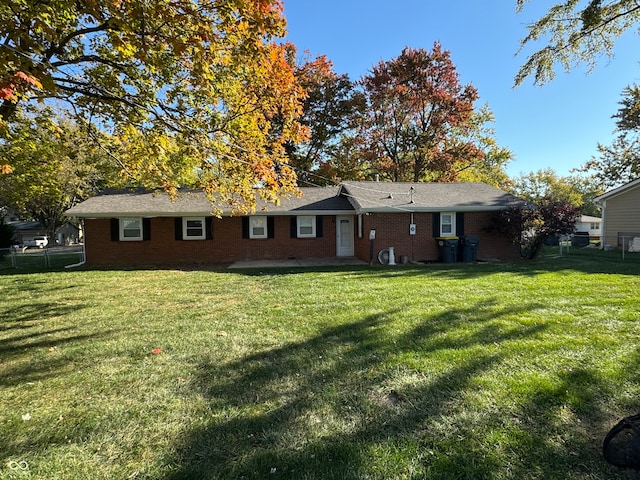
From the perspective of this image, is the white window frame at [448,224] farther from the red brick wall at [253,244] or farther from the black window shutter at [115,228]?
the black window shutter at [115,228]

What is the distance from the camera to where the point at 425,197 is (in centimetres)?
1504

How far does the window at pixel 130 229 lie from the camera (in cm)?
1462

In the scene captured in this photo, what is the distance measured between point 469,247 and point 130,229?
13771 mm

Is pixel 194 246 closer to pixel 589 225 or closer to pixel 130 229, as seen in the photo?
pixel 130 229

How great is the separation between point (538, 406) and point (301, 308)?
13.8 ft

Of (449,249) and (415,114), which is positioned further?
(415,114)

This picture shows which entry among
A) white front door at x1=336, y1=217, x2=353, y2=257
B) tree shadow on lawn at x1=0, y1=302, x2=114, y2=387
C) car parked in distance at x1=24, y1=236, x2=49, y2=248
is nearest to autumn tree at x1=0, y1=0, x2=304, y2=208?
tree shadow on lawn at x1=0, y1=302, x2=114, y2=387

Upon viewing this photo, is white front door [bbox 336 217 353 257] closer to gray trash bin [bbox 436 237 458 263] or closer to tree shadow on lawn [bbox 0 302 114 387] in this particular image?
gray trash bin [bbox 436 237 458 263]

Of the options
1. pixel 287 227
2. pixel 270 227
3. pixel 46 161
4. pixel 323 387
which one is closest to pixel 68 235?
pixel 46 161

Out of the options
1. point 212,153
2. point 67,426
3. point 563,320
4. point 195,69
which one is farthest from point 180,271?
point 563,320

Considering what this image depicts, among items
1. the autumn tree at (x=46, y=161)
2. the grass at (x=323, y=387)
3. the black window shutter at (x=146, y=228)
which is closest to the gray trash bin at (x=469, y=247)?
the grass at (x=323, y=387)

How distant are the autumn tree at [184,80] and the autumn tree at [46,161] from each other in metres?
1.36

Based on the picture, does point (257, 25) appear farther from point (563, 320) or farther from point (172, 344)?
point (563, 320)

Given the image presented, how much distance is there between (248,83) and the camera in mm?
7508
